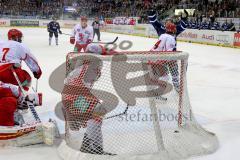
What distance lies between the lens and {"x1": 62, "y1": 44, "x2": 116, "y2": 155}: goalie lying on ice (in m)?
3.82

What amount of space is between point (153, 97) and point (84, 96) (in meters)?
0.79

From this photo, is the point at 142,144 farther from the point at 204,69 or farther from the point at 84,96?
the point at 204,69

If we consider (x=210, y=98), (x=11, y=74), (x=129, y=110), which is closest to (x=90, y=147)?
(x=129, y=110)

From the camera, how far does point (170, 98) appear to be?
4441 mm

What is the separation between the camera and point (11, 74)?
4684 millimetres

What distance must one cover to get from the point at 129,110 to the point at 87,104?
3.42 feet

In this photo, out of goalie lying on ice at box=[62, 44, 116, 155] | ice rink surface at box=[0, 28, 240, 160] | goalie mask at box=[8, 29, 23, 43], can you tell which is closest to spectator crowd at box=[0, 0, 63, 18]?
ice rink surface at box=[0, 28, 240, 160]

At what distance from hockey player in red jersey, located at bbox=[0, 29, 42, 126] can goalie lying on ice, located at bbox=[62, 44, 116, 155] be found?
727 mm

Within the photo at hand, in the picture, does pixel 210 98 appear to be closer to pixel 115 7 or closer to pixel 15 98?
pixel 15 98

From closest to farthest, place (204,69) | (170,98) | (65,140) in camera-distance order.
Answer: (65,140) → (170,98) → (204,69)

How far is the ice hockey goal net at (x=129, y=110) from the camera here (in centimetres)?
384

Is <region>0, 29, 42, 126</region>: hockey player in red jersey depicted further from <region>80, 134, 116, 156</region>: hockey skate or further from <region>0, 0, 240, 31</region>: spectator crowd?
<region>0, 0, 240, 31</region>: spectator crowd

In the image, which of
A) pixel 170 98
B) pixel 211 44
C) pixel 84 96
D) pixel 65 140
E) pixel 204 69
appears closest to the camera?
pixel 84 96

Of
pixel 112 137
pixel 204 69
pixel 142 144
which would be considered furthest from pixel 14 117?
pixel 204 69
